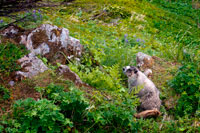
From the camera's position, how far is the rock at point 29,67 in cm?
363

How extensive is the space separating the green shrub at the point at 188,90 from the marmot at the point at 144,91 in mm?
444

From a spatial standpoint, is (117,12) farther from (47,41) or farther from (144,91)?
(144,91)

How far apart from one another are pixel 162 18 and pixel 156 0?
689 cm

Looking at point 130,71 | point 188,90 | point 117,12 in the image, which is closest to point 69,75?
point 130,71

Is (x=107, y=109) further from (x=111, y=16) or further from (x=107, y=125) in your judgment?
(x=111, y=16)

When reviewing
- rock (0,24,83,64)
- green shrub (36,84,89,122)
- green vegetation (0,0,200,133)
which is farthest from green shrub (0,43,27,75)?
green shrub (36,84,89,122)

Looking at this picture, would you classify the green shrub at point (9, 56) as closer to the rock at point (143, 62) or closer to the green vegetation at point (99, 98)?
the green vegetation at point (99, 98)

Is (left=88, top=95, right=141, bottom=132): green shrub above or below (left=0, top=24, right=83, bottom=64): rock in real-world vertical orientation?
below

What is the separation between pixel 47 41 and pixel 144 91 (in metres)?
2.25

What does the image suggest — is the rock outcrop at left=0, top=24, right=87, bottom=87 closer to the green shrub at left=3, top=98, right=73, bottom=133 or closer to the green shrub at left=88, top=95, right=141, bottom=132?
the green shrub at left=3, top=98, right=73, bottom=133

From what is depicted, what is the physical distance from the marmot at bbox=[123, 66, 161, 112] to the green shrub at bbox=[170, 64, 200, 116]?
444 millimetres

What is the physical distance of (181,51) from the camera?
672 centimetres

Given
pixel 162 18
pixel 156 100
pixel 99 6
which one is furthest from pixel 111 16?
pixel 156 100

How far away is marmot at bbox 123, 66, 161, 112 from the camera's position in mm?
4445
